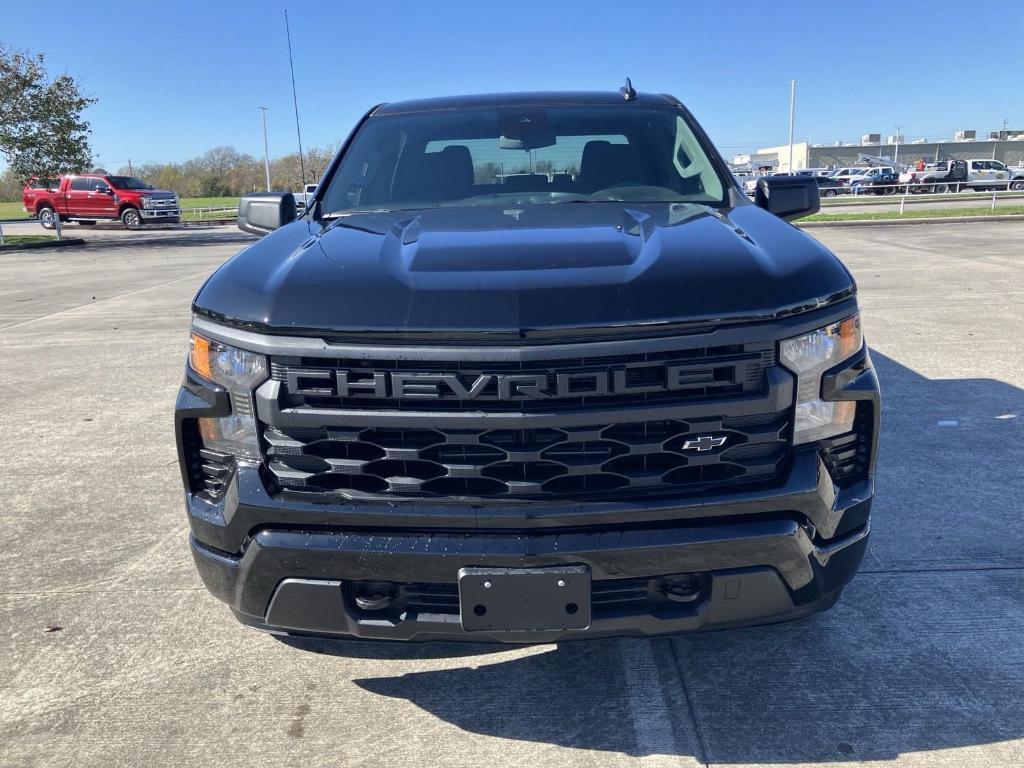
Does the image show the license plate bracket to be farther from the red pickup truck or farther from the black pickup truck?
the red pickup truck

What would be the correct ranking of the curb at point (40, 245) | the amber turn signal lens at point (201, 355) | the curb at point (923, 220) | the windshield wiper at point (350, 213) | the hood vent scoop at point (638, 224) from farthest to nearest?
1. the curb at point (40, 245)
2. the curb at point (923, 220)
3. the windshield wiper at point (350, 213)
4. the hood vent scoop at point (638, 224)
5. the amber turn signal lens at point (201, 355)

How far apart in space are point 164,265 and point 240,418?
16.6 m

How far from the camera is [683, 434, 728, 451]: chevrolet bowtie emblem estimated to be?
208 centimetres

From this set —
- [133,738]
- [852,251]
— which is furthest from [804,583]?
[852,251]

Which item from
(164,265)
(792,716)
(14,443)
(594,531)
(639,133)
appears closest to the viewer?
(594,531)

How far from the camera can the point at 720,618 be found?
7.03 ft

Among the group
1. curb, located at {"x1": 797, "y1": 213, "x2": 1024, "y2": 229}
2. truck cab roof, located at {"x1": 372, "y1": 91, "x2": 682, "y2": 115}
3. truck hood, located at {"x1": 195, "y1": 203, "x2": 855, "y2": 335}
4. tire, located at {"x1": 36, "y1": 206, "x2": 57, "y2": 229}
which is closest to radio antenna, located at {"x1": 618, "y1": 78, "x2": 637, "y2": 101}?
truck cab roof, located at {"x1": 372, "y1": 91, "x2": 682, "y2": 115}

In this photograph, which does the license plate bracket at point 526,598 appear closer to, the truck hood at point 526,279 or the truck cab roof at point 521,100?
the truck hood at point 526,279

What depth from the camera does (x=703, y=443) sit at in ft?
6.83

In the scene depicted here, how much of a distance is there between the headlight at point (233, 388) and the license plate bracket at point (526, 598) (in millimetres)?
674

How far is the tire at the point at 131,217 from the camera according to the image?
30.8m

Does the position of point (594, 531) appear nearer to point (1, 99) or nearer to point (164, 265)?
point (164, 265)

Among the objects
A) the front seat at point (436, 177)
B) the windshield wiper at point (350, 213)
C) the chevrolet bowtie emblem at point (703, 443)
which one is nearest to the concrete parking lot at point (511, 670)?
the chevrolet bowtie emblem at point (703, 443)

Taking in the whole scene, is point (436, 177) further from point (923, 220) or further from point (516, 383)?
point (923, 220)
